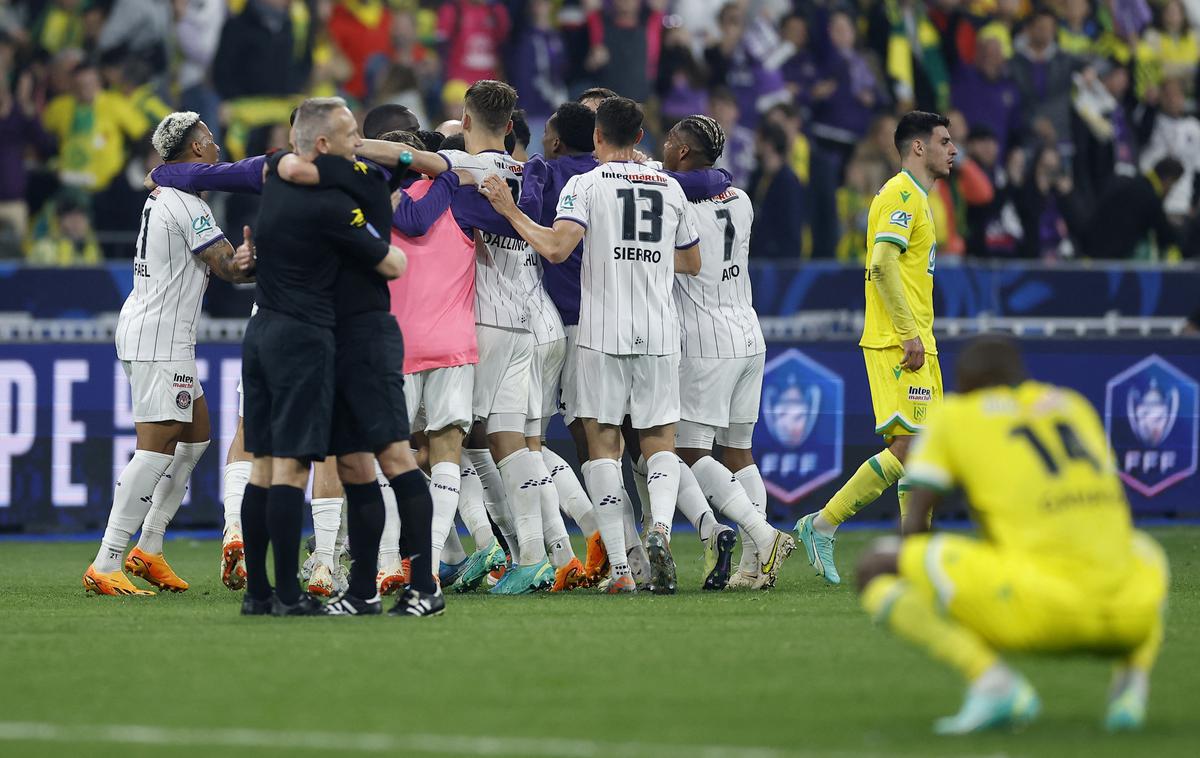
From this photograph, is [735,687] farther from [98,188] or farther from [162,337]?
[98,188]

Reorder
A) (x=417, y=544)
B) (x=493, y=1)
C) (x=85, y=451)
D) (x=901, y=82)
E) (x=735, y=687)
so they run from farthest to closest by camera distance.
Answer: (x=901, y=82) → (x=493, y=1) → (x=85, y=451) → (x=417, y=544) → (x=735, y=687)

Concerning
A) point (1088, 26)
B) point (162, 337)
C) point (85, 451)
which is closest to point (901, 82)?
point (1088, 26)

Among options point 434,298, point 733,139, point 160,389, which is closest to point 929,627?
point 434,298

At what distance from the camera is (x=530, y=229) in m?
9.87

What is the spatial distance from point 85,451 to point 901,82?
10.6m

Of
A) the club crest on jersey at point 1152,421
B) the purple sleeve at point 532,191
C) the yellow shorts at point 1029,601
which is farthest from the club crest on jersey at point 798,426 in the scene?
the yellow shorts at point 1029,601

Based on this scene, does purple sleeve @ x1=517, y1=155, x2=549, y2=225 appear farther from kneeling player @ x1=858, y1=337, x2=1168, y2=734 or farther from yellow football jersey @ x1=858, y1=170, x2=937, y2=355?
kneeling player @ x1=858, y1=337, x2=1168, y2=734

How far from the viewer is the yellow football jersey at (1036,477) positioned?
5.64m

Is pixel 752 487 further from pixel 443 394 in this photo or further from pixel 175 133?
pixel 175 133

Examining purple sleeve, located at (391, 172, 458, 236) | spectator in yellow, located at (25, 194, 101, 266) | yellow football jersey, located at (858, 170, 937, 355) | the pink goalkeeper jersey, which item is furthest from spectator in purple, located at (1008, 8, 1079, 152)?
purple sleeve, located at (391, 172, 458, 236)

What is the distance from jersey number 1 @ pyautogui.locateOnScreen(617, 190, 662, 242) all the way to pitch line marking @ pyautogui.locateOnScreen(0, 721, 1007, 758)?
4.85 metres

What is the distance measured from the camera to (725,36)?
67.2ft

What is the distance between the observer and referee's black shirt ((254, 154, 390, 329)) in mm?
8477

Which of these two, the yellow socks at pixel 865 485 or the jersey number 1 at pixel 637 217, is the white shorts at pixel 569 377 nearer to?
the jersey number 1 at pixel 637 217
